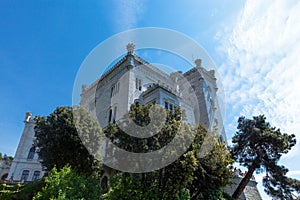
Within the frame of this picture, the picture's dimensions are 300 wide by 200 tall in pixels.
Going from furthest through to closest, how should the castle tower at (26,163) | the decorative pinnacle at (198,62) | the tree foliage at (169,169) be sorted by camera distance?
the decorative pinnacle at (198,62) → the castle tower at (26,163) → the tree foliage at (169,169)

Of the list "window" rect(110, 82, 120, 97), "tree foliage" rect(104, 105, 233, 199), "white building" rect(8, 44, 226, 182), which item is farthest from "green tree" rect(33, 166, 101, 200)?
"window" rect(110, 82, 120, 97)

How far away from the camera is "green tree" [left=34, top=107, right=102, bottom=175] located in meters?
16.2

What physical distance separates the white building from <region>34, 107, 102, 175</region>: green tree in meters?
5.63

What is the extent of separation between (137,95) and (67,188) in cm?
1404

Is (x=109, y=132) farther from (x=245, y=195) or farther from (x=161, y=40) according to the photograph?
(x=245, y=195)

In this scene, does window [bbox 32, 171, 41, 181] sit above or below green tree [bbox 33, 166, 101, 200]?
above

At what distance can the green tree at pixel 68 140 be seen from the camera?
16172 millimetres

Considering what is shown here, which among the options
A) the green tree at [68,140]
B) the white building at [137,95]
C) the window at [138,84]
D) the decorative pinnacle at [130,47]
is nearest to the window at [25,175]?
the white building at [137,95]

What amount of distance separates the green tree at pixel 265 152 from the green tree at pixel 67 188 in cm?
1231

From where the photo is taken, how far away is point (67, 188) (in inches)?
418

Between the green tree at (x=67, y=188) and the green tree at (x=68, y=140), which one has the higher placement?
the green tree at (x=68, y=140)

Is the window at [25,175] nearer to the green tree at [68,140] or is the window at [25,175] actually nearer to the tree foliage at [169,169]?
the green tree at [68,140]

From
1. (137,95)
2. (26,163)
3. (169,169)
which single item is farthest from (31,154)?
(169,169)

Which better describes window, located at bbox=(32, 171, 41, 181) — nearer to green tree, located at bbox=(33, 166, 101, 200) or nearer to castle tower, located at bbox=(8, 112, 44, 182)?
castle tower, located at bbox=(8, 112, 44, 182)
